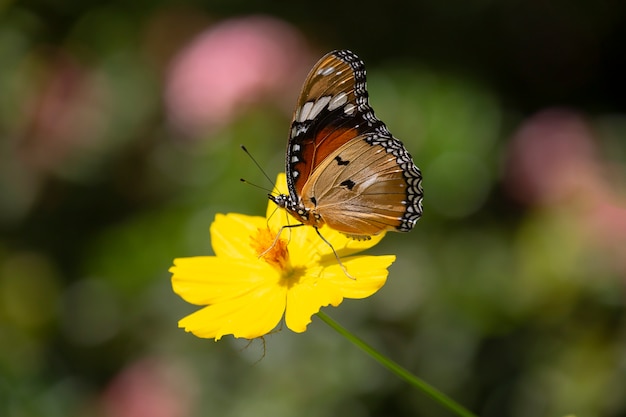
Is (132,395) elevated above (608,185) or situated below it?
below

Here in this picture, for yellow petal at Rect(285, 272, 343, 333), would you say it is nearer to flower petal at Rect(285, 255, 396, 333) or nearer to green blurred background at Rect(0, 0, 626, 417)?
flower petal at Rect(285, 255, 396, 333)

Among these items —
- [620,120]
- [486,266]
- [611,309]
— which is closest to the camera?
[611,309]

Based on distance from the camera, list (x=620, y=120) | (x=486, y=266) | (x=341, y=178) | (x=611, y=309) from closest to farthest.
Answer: (x=341, y=178) < (x=611, y=309) < (x=486, y=266) < (x=620, y=120)

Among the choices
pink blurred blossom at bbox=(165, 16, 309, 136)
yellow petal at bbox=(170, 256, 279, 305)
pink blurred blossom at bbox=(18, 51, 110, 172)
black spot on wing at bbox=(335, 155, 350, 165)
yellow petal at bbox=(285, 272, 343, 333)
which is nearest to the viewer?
yellow petal at bbox=(285, 272, 343, 333)

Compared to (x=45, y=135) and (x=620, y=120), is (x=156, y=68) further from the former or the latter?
(x=620, y=120)

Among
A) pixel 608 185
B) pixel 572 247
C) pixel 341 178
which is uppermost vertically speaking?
pixel 341 178

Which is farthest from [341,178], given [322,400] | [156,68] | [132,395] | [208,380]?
[156,68]

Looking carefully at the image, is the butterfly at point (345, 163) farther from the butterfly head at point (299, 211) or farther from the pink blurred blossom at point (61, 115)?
the pink blurred blossom at point (61, 115)

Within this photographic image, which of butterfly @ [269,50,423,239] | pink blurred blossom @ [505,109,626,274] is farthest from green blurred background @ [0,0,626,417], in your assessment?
butterfly @ [269,50,423,239]
